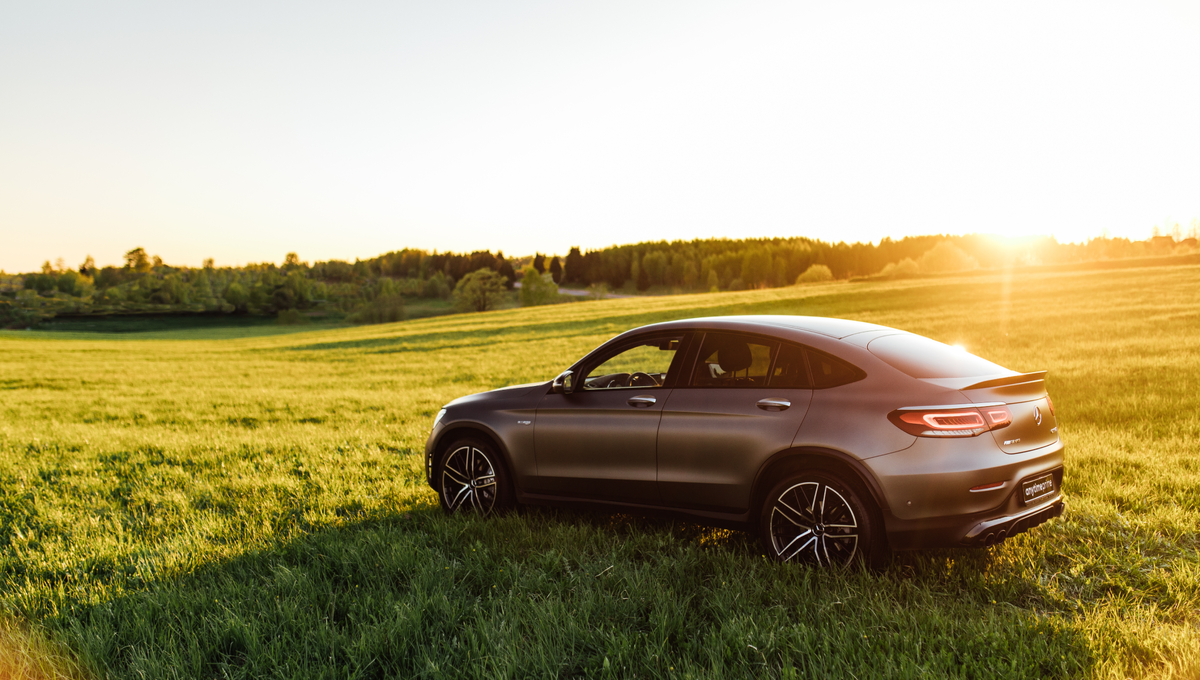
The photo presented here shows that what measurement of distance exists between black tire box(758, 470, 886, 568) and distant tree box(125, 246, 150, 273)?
561ft

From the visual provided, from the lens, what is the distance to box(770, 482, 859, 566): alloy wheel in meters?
4.13

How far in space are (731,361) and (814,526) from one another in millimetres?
1240

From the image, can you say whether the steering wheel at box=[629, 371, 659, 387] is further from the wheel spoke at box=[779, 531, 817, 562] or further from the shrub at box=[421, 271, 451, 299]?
the shrub at box=[421, 271, 451, 299]

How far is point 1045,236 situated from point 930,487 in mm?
82074

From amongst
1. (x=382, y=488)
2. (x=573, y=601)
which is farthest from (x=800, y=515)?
(x=382, y=488)

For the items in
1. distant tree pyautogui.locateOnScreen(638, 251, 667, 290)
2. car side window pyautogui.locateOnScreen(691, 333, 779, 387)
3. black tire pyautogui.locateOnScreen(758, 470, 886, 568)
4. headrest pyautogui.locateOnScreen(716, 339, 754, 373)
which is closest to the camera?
black tire pyautogui.locateOnScreen(758, 470, 886, 568)

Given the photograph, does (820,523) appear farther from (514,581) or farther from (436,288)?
(436,288)

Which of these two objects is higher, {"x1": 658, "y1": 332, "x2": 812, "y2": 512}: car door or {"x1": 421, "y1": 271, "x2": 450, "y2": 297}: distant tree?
{"x1": 421, "y1": 271, "x2": 450, "y2": 297}: distant tree

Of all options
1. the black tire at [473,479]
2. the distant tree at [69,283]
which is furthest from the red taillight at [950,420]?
the distant tree at [69,283]

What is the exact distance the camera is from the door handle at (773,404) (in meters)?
4.32

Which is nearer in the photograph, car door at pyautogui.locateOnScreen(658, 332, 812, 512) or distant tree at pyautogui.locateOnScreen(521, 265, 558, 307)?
car door at pyautogui.locateOnScreen(658, 332, 812, 512)

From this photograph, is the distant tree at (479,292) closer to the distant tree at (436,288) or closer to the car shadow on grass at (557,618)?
→ the distant tree at (436,288)

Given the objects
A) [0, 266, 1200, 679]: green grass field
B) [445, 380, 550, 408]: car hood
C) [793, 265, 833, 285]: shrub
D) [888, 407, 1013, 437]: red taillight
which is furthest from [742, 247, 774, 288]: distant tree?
[888, 407, 1013, 437]: red taillight

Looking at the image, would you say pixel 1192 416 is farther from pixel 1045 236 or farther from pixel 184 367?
pixel 1045 236
